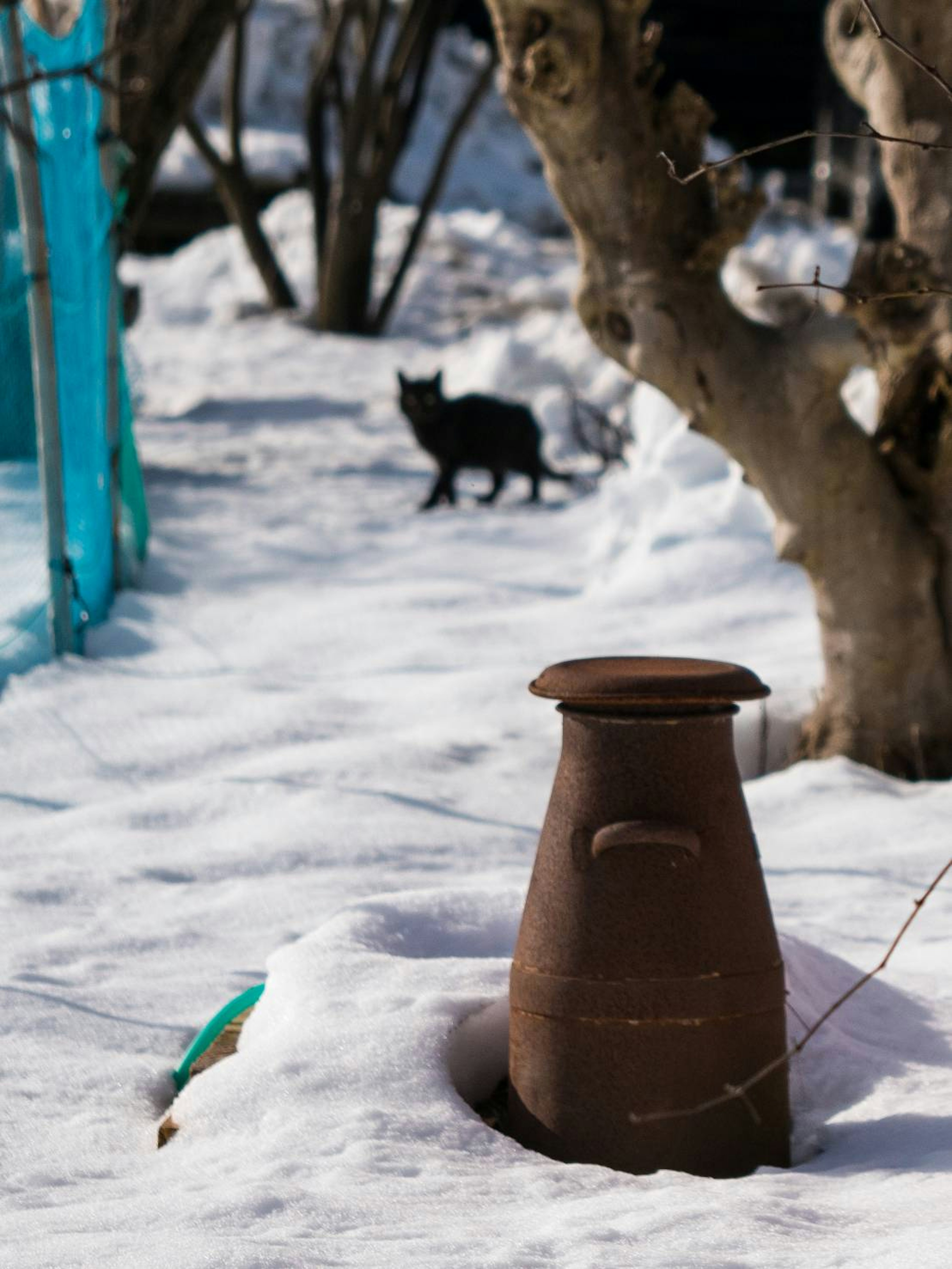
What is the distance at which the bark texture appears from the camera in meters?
3.56

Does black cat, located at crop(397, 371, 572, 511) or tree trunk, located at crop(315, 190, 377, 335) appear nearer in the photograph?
black cat, located at crop(397, 371, 572, 511)

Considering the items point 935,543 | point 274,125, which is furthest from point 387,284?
point 935,543

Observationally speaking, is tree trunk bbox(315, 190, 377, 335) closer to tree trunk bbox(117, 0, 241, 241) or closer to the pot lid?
tree trunk bbox(117, 0, 241, 241)

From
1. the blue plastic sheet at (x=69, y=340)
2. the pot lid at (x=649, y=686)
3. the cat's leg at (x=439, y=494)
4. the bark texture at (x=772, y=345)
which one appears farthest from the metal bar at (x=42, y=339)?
the cat's leg at (x=439, y=494)

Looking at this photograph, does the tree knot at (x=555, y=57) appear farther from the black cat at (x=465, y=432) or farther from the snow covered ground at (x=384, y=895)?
the black cat at (x=465, y=432)

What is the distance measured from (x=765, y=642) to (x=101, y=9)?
3.20 meters

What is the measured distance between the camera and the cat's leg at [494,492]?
335 inches

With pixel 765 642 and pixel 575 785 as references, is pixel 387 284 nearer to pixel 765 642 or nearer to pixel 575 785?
pixel 765 642

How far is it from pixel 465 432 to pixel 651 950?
627cm

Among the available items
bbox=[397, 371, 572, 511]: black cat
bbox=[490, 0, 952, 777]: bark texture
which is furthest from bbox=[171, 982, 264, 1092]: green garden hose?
bbox=[397, 371, 572, 511]: black cat

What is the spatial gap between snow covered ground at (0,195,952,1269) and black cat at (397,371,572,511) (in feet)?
0.83

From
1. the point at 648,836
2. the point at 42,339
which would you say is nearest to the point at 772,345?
the point at 648,836

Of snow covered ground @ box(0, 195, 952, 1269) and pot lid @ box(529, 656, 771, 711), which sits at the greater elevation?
pot lid @ box(529, 656, 771, 711)

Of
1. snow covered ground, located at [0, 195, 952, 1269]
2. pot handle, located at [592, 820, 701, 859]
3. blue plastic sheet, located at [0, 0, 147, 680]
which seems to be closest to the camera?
snow covered ground, located at [0, 195, 952, 1269]
